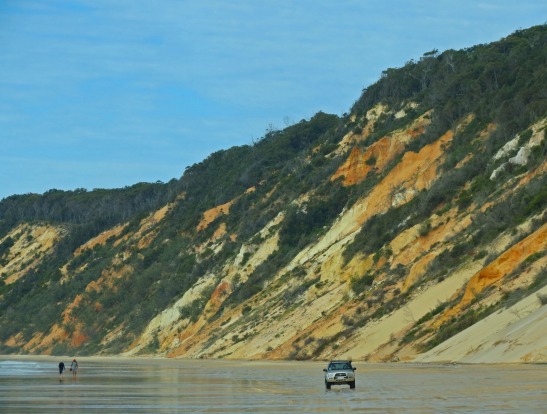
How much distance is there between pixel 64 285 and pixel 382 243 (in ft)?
276

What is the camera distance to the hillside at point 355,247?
2466 inches

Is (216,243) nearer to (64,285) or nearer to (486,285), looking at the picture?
(64,285)

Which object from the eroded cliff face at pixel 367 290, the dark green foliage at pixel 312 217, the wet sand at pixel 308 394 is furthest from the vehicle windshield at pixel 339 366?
the dark green foliage at pixel 312 217

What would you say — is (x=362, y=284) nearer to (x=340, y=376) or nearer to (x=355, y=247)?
(x=355, y=247)

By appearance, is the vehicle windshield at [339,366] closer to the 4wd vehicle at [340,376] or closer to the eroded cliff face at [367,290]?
the 4wd vehicle at [340,376]

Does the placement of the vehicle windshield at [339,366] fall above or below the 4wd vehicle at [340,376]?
above

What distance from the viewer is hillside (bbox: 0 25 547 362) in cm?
6262

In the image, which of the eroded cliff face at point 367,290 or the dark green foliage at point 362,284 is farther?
the dark green foliage at point 362,284

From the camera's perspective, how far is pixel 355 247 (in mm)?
87375

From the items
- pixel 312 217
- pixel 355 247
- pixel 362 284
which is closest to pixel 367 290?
pixel 362 284

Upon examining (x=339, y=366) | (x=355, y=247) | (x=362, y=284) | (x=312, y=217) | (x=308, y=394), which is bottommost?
(x=308, y=394)

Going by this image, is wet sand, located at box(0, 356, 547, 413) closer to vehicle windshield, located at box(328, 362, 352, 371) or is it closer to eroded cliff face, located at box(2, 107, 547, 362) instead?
vehicle windshield, located at box(328, 362, 352, 371)

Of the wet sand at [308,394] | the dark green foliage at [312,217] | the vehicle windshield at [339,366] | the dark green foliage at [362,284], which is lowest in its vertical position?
the wet sand at [308,394]

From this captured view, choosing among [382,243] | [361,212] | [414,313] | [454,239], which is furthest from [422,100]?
[414,313]
